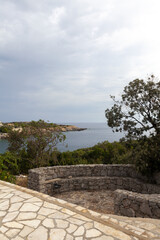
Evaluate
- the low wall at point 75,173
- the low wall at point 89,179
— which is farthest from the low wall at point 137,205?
the low wall at point 75,173

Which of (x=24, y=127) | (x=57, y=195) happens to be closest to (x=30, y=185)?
(x=57, y=195)

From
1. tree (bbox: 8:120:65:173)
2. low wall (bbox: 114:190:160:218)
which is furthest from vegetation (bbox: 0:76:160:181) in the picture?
low wall (bbox: 114:190:160:218)

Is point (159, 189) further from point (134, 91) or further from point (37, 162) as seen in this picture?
point (37, 162)

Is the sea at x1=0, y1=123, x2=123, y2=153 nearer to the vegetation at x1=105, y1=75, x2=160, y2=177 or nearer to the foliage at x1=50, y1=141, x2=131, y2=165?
the foliage at x1=50, y1=141, x2=131, y2=165

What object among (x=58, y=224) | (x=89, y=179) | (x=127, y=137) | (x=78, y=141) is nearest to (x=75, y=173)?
(x=89, y=179)

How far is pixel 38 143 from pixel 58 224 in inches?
377

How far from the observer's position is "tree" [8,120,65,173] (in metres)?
12.1

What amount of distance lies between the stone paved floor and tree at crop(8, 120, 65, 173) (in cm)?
828

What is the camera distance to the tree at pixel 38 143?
12.1 m

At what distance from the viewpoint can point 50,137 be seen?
40.2 ft

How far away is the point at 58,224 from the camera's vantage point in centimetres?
299

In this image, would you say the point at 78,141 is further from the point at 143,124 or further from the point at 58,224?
the point at 58,224

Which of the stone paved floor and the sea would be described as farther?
the sea

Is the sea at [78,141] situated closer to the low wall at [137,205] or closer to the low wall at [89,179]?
the low wall at [89,179]
